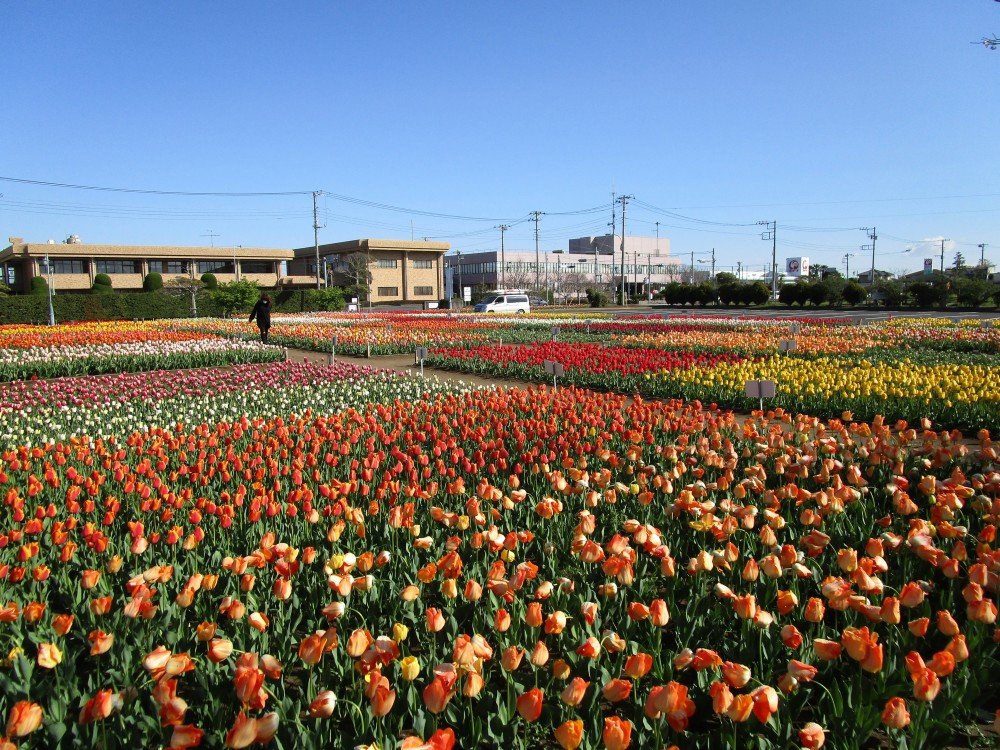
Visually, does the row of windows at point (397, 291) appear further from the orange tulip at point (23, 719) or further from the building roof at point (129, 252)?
the orange tulip at point (23, 719)

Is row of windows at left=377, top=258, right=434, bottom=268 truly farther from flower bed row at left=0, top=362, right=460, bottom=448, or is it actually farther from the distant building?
flower bed row at left=0, top=362, right=460, bottom=448

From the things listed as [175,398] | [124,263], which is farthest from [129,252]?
[175,398]

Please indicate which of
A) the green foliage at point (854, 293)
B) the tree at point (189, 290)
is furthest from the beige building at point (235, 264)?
the green foliage at point (854, 293)

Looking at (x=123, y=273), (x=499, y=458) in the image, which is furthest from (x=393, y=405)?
(x=123, y=273)

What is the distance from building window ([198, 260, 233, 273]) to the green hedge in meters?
26.4

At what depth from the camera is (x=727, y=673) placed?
215 cm

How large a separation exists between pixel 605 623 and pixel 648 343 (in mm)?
14359

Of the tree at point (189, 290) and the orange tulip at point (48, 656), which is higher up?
the tree at point (189, 290)

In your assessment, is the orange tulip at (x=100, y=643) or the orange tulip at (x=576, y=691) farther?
the orange tulip at (x=100, y=643)

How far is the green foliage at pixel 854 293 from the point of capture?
1977 inches

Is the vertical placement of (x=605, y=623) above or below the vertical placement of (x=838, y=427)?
below

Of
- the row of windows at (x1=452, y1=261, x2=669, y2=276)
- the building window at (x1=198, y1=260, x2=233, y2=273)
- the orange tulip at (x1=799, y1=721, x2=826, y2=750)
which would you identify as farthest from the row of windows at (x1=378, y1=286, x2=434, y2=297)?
the orange tulip at (x1=799, y1=721, x2=826, y2=750)

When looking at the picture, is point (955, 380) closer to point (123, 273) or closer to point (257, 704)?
point (257, 704)

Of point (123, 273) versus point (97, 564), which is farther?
point (123, 273)
